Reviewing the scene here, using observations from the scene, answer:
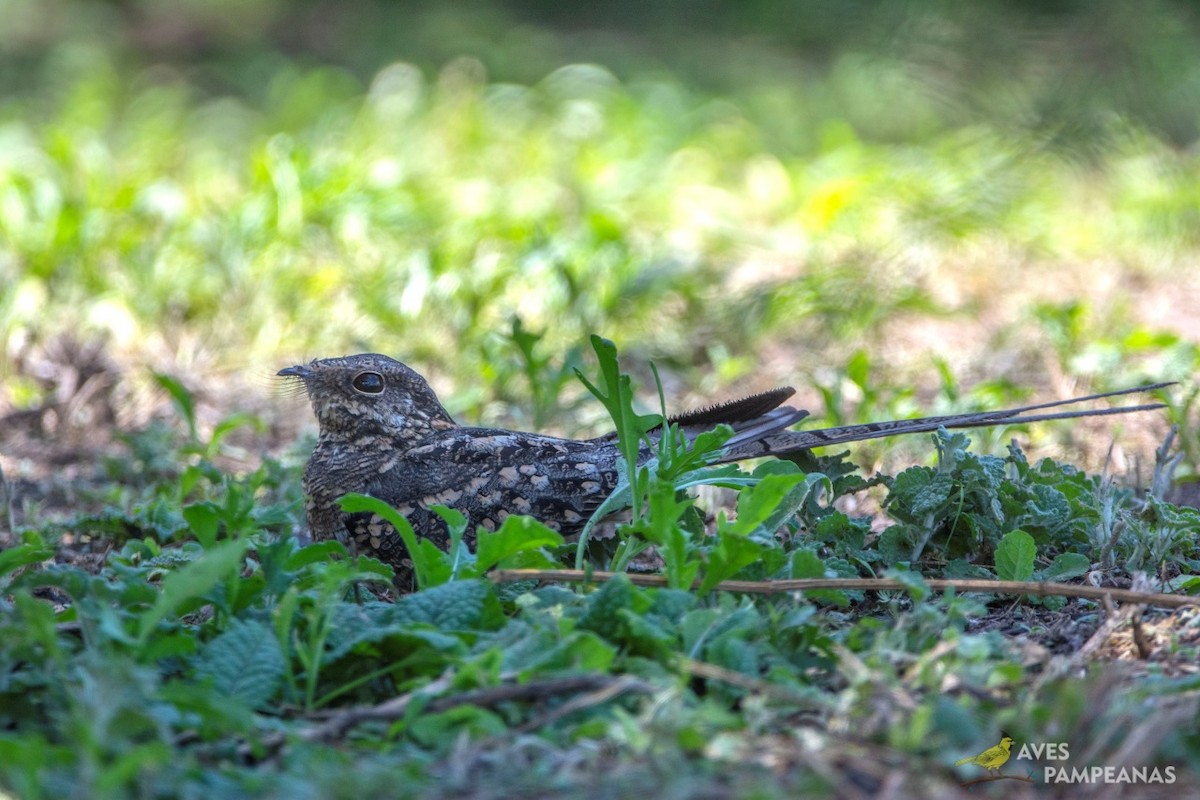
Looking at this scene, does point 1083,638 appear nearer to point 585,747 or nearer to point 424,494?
point 585,747

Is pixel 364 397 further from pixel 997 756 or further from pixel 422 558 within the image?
pixel 997 756

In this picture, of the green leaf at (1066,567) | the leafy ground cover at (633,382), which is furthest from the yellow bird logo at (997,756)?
the green leaf at (1066,567)

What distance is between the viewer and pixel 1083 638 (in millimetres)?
2523

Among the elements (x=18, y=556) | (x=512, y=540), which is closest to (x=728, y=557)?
(x=512, y=540)

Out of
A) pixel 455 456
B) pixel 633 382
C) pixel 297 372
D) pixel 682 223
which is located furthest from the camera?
pixel 682 223

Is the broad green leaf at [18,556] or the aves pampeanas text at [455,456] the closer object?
the broad green leaf at [18,556]

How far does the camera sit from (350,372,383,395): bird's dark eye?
3488 millimetres

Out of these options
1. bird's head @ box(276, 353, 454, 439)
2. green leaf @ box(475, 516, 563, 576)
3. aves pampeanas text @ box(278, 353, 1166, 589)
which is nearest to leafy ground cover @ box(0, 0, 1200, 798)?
green leaf @ box(475, 516, 563, 576)

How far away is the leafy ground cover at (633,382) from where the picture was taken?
6.70 ft

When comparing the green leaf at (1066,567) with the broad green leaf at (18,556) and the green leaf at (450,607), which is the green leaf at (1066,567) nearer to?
the green leaf at (450,607)

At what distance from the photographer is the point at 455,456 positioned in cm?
329

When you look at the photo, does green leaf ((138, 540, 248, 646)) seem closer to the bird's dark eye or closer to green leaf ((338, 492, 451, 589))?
green leaf ((338, 492, 451, 589))

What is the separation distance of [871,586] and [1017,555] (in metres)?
0.48

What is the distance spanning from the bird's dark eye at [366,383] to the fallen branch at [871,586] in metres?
1.12
